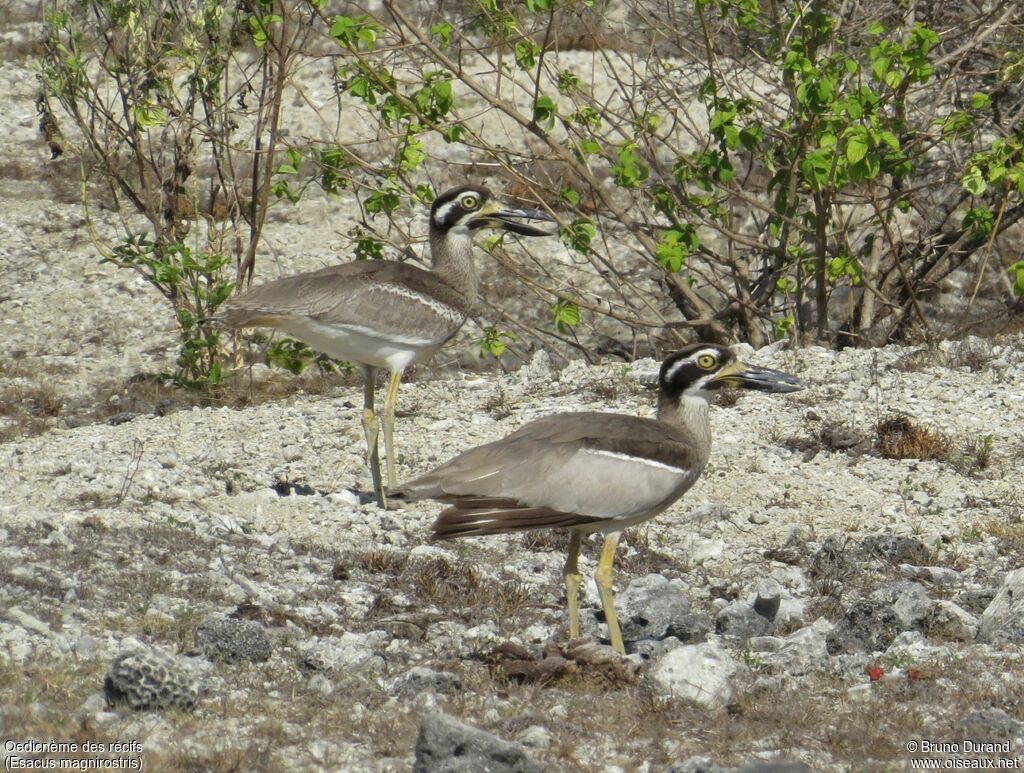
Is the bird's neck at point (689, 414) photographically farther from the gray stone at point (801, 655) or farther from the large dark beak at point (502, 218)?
the large dark beak at point (502, 218)

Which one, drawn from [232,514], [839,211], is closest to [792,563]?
[232,514]

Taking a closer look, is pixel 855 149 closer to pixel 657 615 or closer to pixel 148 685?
pixel 657 615

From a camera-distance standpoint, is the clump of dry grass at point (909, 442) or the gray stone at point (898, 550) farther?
the clump of dry grass at point (909, 442)

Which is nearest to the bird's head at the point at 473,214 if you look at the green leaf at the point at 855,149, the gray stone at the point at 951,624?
the green leaf at the point at 855,149

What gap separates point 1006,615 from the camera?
706cm

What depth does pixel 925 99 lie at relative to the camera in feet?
47.5

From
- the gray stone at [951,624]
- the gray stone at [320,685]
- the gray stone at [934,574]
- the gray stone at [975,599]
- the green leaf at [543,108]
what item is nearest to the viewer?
the gray stone at [320,685]

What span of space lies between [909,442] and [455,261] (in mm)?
3450

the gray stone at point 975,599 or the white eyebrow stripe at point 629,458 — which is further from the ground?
the white eyebrow stripe at point 629,458

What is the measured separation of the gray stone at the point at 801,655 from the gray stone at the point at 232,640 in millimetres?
2323

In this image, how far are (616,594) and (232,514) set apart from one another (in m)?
2.64

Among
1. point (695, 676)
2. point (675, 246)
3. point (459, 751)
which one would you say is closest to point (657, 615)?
point (695, 676)

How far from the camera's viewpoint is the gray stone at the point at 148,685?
5578 mm

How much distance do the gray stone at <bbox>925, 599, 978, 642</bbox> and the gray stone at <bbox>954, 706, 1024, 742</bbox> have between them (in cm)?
145
